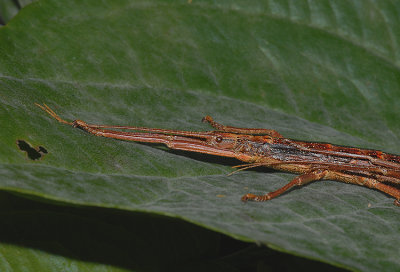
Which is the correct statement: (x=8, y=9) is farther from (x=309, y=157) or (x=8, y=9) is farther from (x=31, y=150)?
(x=309, y=157)

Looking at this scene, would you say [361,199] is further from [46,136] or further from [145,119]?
[46,136]

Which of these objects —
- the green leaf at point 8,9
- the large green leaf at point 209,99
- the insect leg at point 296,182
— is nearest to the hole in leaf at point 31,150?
the large green leaf at point 209,99

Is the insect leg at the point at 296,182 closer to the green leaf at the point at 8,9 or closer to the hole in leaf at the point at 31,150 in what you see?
the hole in leaf at the point at 31,150

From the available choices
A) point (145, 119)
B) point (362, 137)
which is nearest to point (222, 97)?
point (145, 119)

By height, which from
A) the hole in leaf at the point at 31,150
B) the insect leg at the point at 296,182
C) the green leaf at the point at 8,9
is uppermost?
the green leaf at the point at 8,9

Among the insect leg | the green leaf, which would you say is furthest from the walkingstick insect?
the green leaf

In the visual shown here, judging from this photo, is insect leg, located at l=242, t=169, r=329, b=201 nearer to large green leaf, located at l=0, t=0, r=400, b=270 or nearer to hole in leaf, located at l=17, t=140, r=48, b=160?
large green leaf, located at l=0, t=0, r=400, b=270
